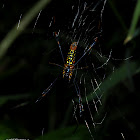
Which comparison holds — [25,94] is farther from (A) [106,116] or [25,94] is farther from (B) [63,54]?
(A) [106,116]

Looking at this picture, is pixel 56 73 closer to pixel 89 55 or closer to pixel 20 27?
pixel 89 55

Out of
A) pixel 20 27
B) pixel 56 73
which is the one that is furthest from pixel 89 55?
pixel 20 27

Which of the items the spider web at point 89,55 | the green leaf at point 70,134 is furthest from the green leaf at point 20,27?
the green leaf at point 70,134

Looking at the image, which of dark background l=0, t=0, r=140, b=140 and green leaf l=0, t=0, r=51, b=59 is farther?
dark background l=0, t=0, r=140, b=140

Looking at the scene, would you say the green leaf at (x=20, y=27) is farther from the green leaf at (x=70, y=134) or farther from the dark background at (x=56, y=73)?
the green leaf at (x=70, y=134)

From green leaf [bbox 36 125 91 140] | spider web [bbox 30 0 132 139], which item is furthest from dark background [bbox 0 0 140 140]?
green leaf [bbox 36 125 91 140]

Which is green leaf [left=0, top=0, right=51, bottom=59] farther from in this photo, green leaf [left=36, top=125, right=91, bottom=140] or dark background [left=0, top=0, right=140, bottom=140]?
green leaf [left=36, top=125, right=91, bottom=140]

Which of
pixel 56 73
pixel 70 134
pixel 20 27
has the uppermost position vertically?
pixel 20 27

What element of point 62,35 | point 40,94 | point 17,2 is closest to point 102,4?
point 62,35

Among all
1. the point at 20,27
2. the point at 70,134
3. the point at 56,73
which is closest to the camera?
the point at 70,134
